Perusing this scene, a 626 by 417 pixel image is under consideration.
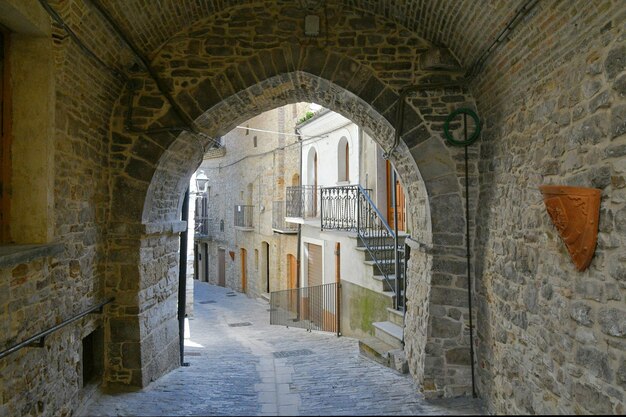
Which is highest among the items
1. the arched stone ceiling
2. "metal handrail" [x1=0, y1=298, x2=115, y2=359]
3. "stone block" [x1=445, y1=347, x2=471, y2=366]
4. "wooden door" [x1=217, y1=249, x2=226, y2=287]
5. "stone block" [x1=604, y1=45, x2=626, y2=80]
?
the arched stone ceiling

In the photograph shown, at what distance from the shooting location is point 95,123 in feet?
17.1

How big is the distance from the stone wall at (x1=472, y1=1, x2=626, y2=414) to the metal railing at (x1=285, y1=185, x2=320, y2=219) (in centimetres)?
948

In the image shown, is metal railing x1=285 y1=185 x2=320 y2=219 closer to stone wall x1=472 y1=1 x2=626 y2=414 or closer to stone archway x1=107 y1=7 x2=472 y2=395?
stone archway x1=107 y1=7 x2=472 y2=395

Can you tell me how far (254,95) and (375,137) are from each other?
1.77 meters

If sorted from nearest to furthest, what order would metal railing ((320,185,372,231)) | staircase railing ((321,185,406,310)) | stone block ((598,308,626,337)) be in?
stone block ((598,308,626,337))
staircase railing ((321,185,406,310))
metal railing ((320,185,372,231))

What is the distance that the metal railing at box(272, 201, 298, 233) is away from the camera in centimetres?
1527

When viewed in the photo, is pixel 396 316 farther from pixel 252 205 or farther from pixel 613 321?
pixel 252 205

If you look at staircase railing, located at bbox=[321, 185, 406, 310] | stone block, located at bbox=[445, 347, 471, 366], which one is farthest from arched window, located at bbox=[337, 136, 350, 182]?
stone block, located at bbox=[445, 347, 471, 366]

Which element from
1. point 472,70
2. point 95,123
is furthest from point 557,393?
point 95,123

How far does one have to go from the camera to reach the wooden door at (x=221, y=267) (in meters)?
22.8

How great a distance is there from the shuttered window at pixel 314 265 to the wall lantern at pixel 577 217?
9725mm

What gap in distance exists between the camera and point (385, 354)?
661 centimetres

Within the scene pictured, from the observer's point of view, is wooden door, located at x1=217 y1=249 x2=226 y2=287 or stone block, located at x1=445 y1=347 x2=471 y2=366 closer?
stone block, located at x1=445 y1=347 x2=471 y2=366

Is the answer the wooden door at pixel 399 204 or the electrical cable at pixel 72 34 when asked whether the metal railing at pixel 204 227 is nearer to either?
the wooden door at pixel 399 204
